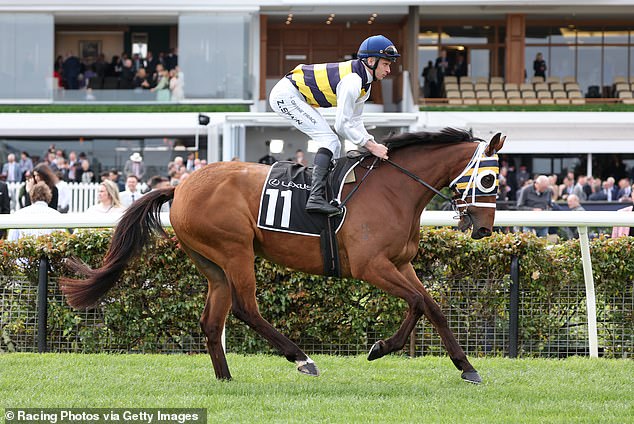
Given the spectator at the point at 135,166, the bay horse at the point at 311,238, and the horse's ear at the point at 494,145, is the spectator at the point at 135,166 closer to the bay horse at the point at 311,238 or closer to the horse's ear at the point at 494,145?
the bay horse at the point at 311,238

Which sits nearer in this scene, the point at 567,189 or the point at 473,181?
the point at 473,181

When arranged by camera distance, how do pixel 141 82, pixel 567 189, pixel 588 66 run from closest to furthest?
pixel 567 189, pixel 141 82, pixel 588 66

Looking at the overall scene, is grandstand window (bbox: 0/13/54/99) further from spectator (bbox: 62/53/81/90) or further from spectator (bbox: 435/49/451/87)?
spectator (bbox: 435/49/451/87)

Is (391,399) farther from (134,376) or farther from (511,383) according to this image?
(134,376)

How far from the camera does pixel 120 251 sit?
235 inches

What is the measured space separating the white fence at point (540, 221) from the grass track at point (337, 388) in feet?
1.44

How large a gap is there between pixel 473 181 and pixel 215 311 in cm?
163

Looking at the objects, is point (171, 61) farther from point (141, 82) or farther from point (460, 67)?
point (460, 67)

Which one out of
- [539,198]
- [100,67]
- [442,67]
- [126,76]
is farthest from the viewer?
[442,67]

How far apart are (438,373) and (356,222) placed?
0.98 meters

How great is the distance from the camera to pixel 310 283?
262 inches

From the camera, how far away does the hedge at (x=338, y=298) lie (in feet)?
21.7

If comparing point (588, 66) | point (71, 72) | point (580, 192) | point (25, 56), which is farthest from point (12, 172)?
point (588, 66)

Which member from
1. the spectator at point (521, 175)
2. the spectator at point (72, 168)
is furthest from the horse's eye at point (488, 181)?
the spectator at point (521, 175)
